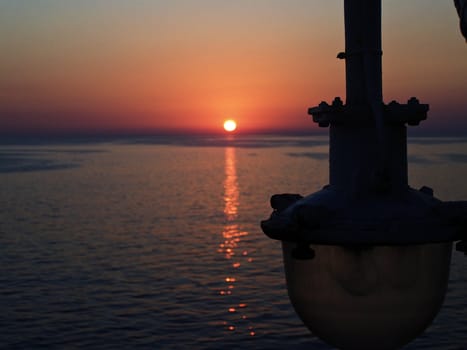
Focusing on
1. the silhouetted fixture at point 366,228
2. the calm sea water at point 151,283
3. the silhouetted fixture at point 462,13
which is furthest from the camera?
the calm sea water at point 151,283

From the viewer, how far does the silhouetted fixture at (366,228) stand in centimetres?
204

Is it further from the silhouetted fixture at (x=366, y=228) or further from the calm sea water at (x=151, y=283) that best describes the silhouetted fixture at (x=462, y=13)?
the calm sea water at (x=151, y=283)

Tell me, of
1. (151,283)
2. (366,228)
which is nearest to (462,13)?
(366,228)

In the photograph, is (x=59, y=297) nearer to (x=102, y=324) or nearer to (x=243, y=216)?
(x=102, y=324)

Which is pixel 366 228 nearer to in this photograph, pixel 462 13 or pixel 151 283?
pixel 462 13

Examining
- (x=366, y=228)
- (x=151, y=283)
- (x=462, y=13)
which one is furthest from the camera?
(x=151, y=283)

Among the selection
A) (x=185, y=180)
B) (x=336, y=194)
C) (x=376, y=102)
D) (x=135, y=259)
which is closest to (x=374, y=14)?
(x=376, y=102)

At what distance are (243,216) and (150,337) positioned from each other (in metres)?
44.4

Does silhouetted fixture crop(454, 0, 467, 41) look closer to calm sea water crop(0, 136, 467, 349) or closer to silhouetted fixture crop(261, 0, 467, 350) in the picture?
silhouetted fixture crop(261, 0, 467, 350)

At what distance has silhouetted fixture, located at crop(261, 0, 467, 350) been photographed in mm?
2045

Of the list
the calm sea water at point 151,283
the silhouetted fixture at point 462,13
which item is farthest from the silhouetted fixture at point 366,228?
the calm sea water at point 151,283

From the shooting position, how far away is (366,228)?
2027mm

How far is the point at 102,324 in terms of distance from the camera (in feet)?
134

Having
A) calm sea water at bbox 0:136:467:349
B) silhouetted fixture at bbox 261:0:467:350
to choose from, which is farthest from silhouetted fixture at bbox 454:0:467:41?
calm sea water at bbox 0:136:467:349
